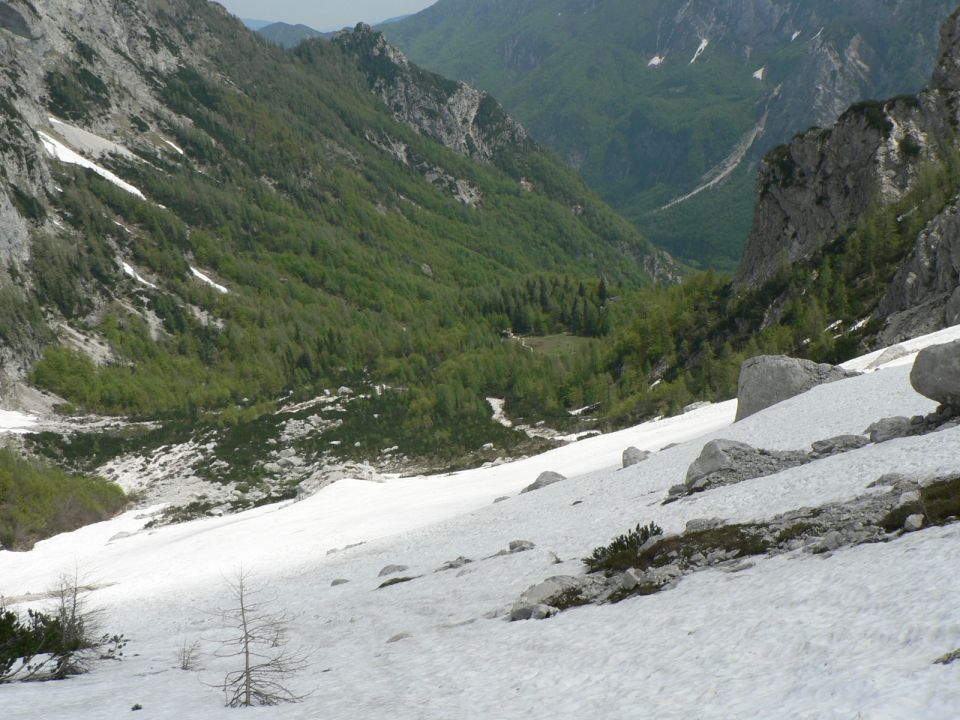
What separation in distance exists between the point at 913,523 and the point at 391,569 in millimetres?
18514

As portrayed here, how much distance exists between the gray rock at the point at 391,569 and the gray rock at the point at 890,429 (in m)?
16.5

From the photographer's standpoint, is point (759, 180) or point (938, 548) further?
point (759, 180)

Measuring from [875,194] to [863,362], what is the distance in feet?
160

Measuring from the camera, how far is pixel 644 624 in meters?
14.7

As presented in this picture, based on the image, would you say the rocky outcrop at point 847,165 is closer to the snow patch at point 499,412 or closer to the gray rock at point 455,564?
the snow patch at point 499,412

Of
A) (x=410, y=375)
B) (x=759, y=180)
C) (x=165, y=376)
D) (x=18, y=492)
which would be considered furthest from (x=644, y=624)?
(x=165, y=376)

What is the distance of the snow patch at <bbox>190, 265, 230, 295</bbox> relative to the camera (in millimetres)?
182000

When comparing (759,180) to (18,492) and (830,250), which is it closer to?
(830,250)

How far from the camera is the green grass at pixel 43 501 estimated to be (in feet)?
221

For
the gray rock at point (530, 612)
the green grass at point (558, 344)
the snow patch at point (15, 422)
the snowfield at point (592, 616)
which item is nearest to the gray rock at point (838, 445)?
the snowfield at point (592, 616)

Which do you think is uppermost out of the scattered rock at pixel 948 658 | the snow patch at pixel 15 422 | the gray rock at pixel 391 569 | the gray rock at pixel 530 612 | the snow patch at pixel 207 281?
the snow patch at pixel 207 281

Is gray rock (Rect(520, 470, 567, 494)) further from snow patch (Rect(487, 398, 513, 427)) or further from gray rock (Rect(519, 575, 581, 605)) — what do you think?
snow patch (Rect(487, 398, 513, 427))

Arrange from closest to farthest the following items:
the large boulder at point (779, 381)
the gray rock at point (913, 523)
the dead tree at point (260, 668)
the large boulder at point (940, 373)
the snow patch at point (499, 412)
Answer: the dead tree at point (260, 668), the gray rock at point (913, 523), the large boulder at point (940, 373), the large boulder at point (779, 381), the snow patch at point (499, 412)

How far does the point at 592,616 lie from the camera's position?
1639 centimetres
